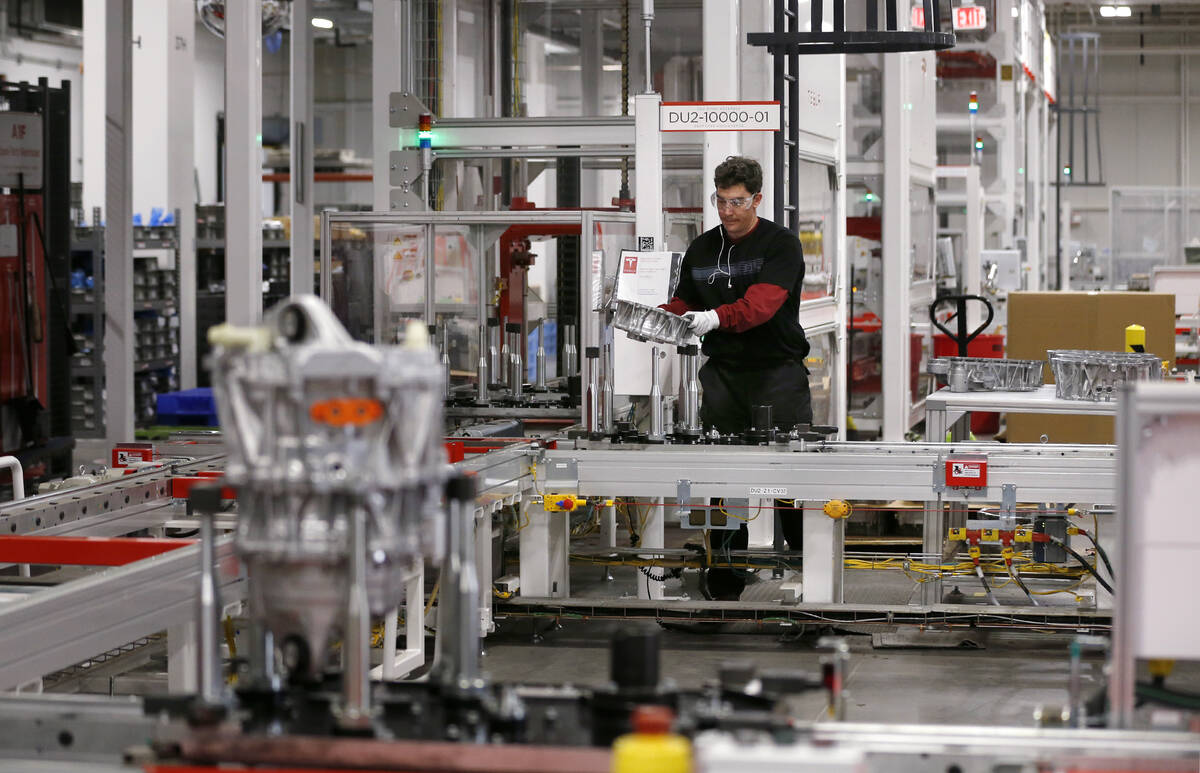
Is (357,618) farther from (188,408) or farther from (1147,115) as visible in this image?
(1147,115)

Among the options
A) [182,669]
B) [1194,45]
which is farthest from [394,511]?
[1194,45]

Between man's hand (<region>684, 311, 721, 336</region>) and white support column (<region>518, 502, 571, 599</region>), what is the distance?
732mm

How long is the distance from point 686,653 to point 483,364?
1619 mm

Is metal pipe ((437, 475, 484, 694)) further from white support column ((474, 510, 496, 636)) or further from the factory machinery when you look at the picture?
white support column ((474, 510, 496, 636))

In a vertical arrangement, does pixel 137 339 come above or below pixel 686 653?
above

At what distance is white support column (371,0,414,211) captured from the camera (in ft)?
22.8

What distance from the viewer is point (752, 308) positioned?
4785 millimetres

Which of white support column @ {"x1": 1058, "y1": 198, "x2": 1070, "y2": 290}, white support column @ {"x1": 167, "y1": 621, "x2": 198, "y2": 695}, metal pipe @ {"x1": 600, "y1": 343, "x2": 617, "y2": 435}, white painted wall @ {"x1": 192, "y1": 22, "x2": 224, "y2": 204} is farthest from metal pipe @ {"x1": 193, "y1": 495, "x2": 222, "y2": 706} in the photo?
white painted wall @ {"x1": 192, "y1": 22, "x2": 224, "y2": 204}

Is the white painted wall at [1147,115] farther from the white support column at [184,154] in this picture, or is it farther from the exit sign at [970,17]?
the white support column at [184,154]

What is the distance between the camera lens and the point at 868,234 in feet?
30.1

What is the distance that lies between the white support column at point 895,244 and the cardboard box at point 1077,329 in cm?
102

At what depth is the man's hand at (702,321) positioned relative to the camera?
15.2 ft

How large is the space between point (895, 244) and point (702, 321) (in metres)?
4.05

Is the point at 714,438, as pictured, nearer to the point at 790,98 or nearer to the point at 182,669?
the point at 790,98
